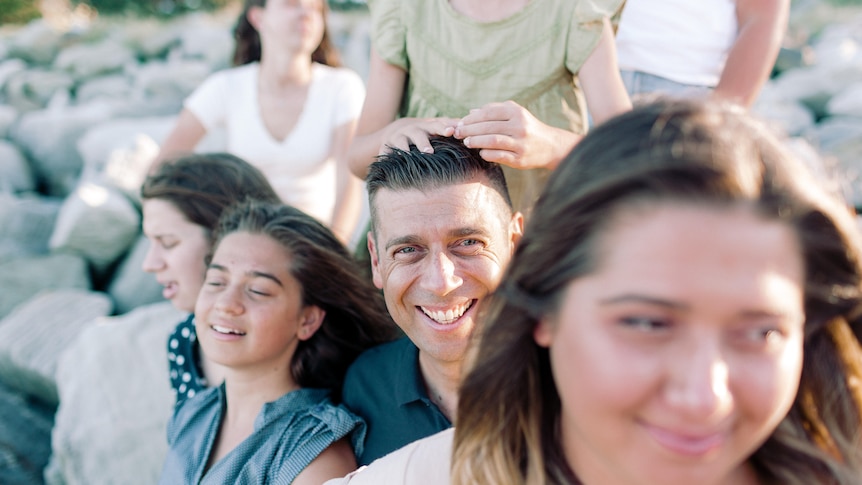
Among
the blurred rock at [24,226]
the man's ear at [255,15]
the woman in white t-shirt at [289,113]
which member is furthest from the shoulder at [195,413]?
the blurred rock at [24,226]

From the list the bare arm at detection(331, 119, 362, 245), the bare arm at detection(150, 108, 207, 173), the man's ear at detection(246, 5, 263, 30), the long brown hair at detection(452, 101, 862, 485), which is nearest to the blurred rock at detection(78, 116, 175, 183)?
the bare arm at detection(150, 108, 207, 173)

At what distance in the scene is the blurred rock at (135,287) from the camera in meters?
5.14

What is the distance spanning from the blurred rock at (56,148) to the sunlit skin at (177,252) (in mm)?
4717

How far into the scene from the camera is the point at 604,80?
2.30 m

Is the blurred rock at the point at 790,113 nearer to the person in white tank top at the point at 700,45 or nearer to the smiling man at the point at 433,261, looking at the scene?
the person in white tank top at the point at 700,45

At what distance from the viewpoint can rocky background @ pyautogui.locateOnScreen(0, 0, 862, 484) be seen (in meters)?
3.66

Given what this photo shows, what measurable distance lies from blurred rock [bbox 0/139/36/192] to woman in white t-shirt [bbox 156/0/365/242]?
3631 mm

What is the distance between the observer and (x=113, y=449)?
3.56 meters

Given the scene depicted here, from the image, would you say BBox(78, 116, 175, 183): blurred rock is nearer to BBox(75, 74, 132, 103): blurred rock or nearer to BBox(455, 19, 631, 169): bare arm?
BBox(75, 74, 132, 103): blurred rock

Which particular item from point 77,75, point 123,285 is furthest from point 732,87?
point 77,75

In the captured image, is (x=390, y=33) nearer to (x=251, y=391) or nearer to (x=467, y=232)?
(x=467, y=232)

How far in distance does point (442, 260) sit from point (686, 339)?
1052 mm

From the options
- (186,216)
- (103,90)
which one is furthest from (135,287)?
(103,90)

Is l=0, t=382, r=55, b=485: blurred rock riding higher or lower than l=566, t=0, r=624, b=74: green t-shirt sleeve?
lower
